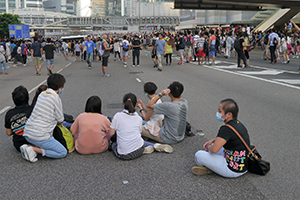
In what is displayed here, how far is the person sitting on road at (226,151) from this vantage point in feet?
13.2

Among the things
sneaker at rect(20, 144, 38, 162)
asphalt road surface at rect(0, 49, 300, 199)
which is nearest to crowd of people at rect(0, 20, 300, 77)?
asphalt road surface at rect(0, 49, 300, 199)

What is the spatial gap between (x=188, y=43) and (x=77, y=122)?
18775 mm

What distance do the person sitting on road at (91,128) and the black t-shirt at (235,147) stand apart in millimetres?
1938

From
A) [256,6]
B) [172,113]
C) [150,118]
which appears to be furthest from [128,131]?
[256,6]

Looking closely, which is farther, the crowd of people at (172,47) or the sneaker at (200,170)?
the crowd of people at (172,47)

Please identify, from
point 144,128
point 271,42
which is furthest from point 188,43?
point 144,128

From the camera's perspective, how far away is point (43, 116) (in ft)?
16.1

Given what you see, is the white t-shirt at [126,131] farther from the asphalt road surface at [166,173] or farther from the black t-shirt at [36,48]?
the black t-shirt at [36,48]

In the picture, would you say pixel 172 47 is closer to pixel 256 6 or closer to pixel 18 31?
pixel 256 6

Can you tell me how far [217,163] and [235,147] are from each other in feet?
1.14

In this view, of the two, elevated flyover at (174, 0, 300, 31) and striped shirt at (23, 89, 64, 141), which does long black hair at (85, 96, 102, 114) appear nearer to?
striped shirt at (23, 89, 64, 141)

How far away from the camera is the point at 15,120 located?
5.10m

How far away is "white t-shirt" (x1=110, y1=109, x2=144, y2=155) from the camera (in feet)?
16.3

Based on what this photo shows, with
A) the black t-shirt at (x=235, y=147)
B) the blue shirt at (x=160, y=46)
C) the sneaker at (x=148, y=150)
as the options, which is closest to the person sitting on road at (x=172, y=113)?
the sneaker at (x=148, y=150)
